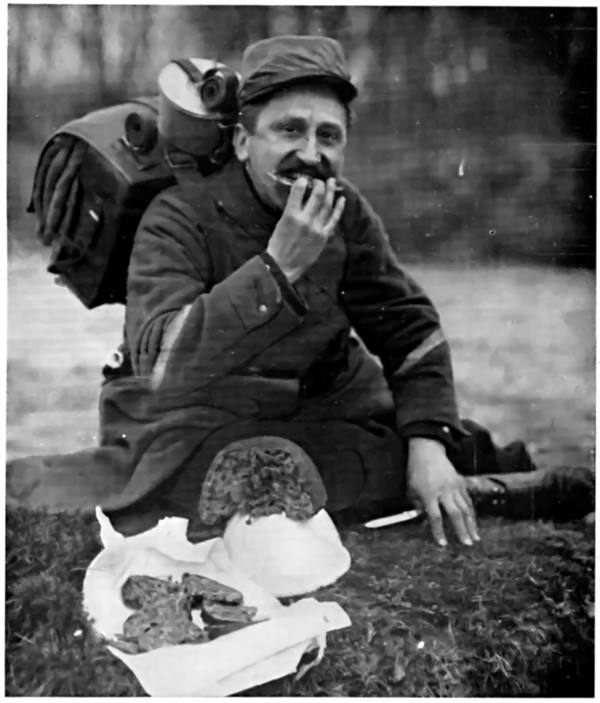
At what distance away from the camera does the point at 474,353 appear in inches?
159

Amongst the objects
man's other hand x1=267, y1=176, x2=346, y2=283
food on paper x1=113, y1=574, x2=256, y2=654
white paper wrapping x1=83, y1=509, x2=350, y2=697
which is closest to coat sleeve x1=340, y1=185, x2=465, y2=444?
man's other hand x1=267, y1=176, x2=346, y2=283

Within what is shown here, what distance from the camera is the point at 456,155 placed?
4047 millimetres

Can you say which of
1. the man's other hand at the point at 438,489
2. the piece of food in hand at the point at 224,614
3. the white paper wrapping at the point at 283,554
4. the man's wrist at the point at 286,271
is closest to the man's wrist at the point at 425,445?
the man's other hand at the point at 438,489

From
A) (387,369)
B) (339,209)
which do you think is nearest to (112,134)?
(339,209)

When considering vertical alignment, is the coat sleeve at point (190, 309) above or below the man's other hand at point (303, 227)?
below

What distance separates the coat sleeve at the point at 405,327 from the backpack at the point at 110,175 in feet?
2.09

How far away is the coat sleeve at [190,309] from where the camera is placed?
385cm

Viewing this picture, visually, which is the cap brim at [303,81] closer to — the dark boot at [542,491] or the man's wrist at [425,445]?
the man's wrist at [425,445]

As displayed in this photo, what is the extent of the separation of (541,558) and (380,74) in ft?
6.13

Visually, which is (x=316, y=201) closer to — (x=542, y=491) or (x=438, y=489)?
(x=438, y=489)

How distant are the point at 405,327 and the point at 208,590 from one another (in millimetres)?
1182

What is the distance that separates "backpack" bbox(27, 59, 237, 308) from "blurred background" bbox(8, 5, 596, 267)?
0.07 meters

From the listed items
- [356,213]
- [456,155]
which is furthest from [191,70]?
[456,155]

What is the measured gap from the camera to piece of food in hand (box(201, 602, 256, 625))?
3.76 meters
